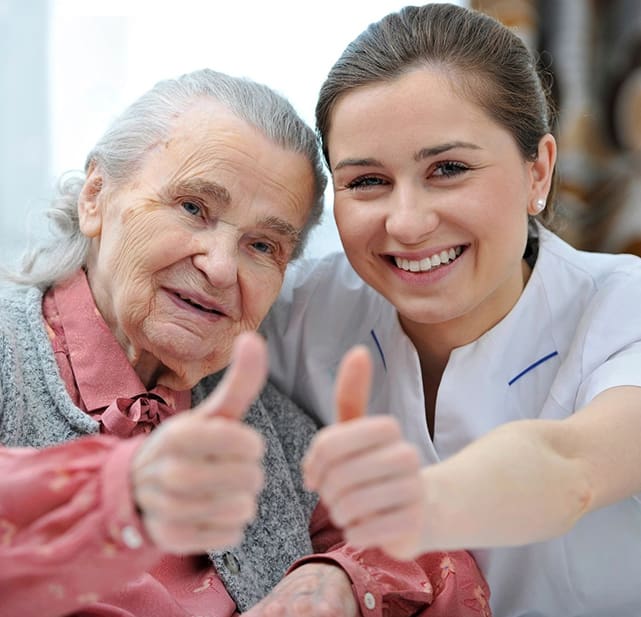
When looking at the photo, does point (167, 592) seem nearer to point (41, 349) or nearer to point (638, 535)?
point (41, 349)

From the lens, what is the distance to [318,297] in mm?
1604

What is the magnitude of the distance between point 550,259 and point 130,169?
2.12 ft

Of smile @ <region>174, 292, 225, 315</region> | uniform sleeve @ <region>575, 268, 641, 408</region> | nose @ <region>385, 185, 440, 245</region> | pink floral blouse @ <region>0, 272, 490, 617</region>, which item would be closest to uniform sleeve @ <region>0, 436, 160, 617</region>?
pink floral blouse @ <region>0, 272, 490, 617</region>

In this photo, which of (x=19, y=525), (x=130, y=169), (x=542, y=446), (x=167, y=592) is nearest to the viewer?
(x=19, y=525)

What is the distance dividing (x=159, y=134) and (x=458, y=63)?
1.38 feet

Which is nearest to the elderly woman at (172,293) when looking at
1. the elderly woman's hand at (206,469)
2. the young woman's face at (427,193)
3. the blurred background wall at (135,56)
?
the young woman's face at (427,193)

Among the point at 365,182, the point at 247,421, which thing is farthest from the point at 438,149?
the point at 247,421

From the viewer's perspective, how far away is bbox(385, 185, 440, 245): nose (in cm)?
128

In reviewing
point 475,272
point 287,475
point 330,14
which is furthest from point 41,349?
point 330,14

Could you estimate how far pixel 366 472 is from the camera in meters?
0.79

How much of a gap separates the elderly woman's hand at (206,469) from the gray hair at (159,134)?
65cm

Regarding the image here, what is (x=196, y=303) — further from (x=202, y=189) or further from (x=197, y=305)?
(x=202, y=189)

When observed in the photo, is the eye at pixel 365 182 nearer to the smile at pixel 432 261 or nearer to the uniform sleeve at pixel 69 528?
the smile at pixel 432 261

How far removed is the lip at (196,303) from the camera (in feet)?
4.22
